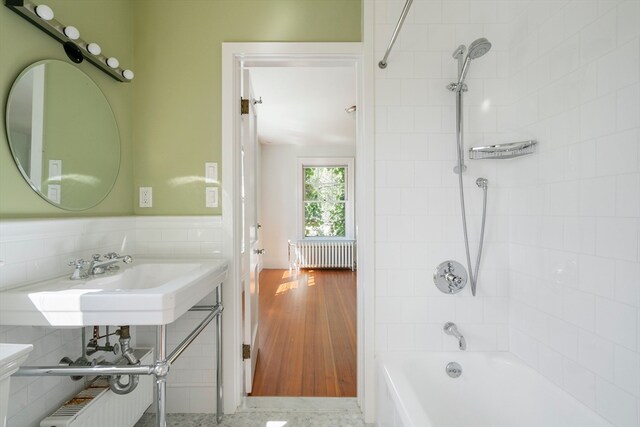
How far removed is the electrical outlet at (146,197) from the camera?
5.68 feet

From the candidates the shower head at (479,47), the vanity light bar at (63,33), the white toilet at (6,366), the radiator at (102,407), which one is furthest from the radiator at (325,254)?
the white toilet at (6,366)

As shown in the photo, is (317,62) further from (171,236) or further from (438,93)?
(171,236)

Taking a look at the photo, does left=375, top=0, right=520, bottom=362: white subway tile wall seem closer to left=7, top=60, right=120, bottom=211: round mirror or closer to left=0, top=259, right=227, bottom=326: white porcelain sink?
left=0, top=259, right=227, bottom=326: white porcelain sink

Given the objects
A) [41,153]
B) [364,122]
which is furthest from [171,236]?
[364,122]

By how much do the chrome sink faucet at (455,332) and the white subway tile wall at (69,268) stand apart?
1293 mm

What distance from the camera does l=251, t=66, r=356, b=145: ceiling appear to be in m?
2.86

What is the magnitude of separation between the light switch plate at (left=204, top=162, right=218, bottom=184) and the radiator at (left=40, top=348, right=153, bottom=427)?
94cm

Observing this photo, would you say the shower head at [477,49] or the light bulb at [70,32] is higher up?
the light bulb at [70,32]

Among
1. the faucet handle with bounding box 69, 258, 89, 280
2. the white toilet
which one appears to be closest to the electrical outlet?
the faucet handle with bounding box 69, 258, 89, 280

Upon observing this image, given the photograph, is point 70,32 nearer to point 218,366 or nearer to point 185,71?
point 185,71

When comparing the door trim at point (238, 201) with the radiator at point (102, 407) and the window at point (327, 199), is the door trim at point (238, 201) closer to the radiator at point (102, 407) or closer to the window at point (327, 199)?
the radiator at point (102, 407)

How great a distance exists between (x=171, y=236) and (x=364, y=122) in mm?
1255

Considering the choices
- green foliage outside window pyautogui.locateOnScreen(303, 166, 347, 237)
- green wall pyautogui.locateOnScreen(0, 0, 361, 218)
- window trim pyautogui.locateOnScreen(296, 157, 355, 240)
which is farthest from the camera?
green foliage outside window pyautogui.locateOnScreen(303, 166, 347, 237)

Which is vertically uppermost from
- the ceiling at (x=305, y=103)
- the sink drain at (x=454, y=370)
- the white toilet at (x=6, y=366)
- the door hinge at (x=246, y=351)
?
the ceiling at (x=305, y=103)
